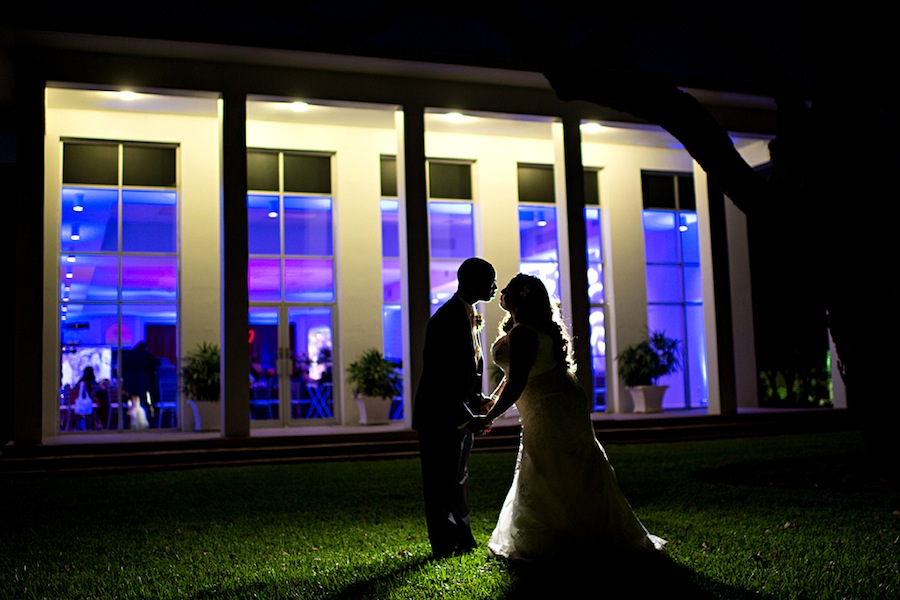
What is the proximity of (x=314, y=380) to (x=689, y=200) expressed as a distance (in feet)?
33.2

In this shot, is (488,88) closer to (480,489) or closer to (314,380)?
(314,380)

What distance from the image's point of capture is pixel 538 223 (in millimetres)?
19359

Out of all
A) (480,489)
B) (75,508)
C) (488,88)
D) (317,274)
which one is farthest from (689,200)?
(75,508)

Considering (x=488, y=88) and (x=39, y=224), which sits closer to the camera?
(x=39, y=224)

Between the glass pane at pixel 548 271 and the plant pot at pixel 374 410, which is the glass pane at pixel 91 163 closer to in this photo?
the plant pot at pixel 374 410

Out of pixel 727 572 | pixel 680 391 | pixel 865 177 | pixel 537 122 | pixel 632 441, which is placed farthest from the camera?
pixel 680 391

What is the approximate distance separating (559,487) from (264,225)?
1331 cm

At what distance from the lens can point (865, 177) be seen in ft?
27.2

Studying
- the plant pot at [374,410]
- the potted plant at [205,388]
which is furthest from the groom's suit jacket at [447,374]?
the plant pot at [374,410]

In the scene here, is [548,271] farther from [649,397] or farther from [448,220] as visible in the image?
[649,397]

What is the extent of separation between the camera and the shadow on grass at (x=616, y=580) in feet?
13.9

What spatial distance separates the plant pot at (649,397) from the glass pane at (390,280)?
219 inches

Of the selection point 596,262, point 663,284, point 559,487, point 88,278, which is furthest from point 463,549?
point 663,284

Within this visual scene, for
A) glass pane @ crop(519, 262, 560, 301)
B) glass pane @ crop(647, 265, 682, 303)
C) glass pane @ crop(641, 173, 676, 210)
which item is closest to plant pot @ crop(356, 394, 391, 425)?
glass pane @ crop(519, 262, 560, 301)
